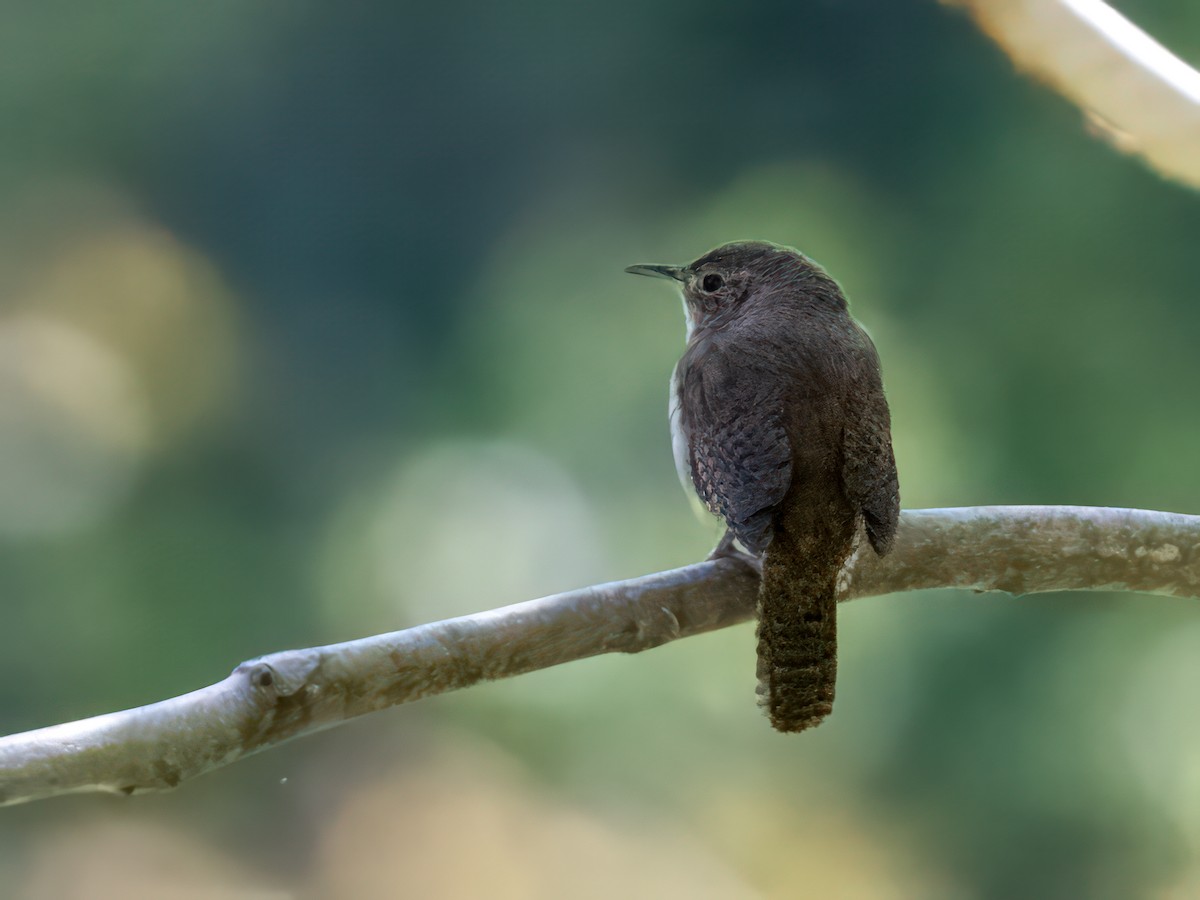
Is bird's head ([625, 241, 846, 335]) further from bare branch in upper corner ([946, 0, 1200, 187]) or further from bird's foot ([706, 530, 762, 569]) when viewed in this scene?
bare branch in upper corner ([946, 0, 1200, 187])

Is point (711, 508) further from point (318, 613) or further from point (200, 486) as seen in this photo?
point (200, 486)

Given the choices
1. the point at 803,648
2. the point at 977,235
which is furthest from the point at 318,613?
the point at 977,235

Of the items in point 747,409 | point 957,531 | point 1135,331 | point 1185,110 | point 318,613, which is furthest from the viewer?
point 1135,331

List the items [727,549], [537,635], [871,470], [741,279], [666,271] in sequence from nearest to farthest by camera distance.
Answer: [537,635] → [871,470] → [727,549] → [741,279] → [666,271]

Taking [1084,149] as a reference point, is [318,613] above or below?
below

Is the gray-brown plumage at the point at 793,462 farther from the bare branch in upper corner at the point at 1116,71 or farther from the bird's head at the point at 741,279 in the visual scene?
the bare branch in upper corner at the point at 1116,71

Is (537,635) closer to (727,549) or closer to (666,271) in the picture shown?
(727,549)

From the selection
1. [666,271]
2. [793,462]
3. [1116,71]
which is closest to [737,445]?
[793,462]
